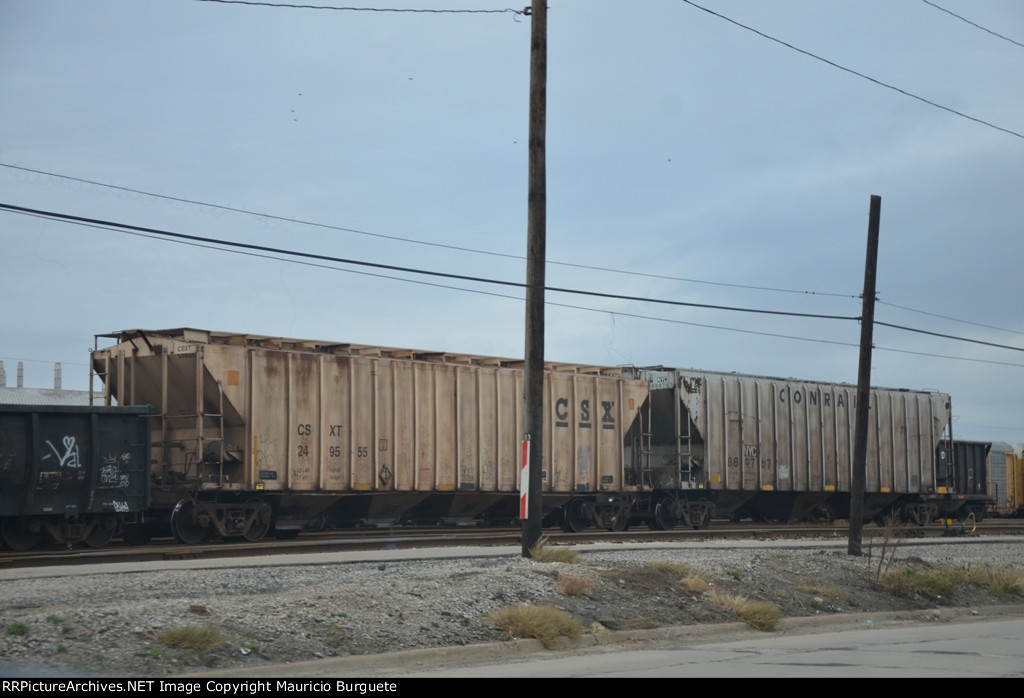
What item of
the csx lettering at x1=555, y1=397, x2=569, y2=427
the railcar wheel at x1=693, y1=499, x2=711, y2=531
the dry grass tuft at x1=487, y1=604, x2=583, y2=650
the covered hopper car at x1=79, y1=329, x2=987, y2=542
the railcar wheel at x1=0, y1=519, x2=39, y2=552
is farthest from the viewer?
the railcar wheel at x1=693, y1=499, x2=711, y2=531

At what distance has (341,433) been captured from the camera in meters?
22.8

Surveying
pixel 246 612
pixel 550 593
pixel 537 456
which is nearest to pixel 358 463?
pixel 537 456

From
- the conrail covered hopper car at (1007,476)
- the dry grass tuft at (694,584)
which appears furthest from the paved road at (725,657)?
the conrail covered hopper car at (1007,476)

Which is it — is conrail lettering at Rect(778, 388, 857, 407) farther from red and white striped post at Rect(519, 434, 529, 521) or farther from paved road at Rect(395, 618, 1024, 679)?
paved road at Rect(395, 618, 1024, 679)

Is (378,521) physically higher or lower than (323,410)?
lower

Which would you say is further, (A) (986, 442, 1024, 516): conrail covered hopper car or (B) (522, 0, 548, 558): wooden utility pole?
(A) (986, 442, 1024, 516): conrail covered hopper car

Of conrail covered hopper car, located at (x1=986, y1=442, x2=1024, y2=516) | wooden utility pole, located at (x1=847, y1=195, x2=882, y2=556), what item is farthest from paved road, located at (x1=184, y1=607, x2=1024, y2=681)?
conrail covered hopper car, located at (x1=986, y1=442, x2=1024, y2=516)

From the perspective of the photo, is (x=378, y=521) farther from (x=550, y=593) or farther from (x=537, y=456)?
(x=550, y=593)

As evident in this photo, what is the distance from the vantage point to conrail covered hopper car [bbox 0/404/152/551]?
59.2ft

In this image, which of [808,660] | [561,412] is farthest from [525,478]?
[561,412]

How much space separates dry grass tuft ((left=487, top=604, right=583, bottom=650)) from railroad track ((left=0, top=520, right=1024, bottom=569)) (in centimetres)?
714

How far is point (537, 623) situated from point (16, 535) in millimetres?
11147

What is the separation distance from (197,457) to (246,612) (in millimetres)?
10696

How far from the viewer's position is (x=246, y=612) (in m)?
10.6
